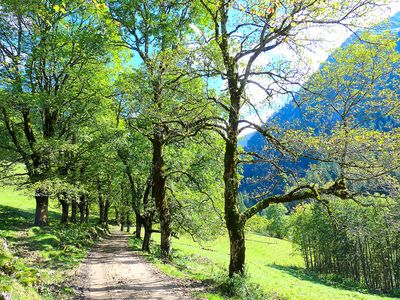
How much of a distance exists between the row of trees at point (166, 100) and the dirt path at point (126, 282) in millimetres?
2908

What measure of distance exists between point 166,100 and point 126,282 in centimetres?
811

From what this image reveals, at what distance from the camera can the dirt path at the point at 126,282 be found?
38.8 feet

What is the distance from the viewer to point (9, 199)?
6550cm

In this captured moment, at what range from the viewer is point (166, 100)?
13.5m

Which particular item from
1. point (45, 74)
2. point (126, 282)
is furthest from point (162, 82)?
point (45, 74)

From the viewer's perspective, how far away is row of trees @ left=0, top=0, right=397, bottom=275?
10.7 meters

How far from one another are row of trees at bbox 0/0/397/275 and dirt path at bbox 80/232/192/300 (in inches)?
115

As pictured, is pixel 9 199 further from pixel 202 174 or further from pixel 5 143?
pixel 202 174

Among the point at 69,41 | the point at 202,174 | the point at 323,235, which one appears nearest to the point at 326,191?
the point at 202,174

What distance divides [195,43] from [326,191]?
7.64m

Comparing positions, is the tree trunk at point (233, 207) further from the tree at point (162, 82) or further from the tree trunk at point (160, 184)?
the tree trunk at point (160, 184)

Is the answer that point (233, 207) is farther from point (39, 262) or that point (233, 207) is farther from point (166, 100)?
point (39, 262)

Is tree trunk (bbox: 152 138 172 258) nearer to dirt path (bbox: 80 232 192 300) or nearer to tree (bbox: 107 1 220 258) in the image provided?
tree (bbox: 107 1 220 258)

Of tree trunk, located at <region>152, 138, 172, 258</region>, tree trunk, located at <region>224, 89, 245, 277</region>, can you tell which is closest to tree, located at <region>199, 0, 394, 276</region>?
tree trunk, located at <region>224, 89, 245, 277</region>
